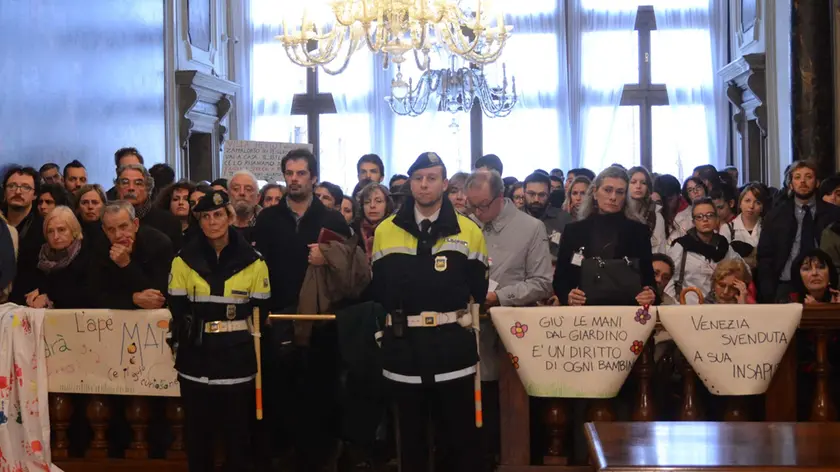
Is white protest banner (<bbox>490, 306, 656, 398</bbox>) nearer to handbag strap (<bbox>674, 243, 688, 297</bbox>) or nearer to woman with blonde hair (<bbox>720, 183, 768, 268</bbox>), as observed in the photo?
handbag strap (<bbox>674, 243, 688, 297</bbox>)

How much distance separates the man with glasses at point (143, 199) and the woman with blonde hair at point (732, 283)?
3.20 meters

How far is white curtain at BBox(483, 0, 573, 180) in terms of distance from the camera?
1588cm

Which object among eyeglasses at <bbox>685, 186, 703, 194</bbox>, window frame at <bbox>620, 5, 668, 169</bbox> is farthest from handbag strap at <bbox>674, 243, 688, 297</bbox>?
window frame at <bbox>620, 5, 668, 169</bbox>

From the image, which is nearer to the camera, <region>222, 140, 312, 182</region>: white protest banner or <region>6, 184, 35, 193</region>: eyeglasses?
<region>6, 184, 35, 193</region>: eyeglasses

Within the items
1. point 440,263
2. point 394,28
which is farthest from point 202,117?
point 440,263

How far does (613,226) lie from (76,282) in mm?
2926

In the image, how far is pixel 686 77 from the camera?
15695 millimetres

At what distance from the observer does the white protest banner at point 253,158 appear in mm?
9648

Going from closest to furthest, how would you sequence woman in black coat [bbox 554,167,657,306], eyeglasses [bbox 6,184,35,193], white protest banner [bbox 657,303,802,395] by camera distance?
white protest banner [bbox 657,303,802,395] → woman in black coat [bbox 554,167,657,306] → eyeglasses [bbox 6,184,35,193]

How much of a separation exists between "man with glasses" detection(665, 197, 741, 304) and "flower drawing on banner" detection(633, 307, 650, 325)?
127cm

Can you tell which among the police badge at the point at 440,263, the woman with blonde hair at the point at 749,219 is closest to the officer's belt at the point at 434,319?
the police badge at the point at 440,263

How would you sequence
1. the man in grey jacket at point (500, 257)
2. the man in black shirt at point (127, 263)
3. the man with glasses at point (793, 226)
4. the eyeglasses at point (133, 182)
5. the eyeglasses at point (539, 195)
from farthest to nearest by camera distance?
the man with glasses at point (793, 226), the eyeglasses at point (539, 195), the eyeglasses at point (133, 182), the man in black shirt at point (127, 263), the man in grey jacket at point (500, 257)

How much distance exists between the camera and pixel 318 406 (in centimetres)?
573

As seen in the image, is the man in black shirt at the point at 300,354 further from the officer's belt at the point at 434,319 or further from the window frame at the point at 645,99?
the window frame at the point at 645,99
